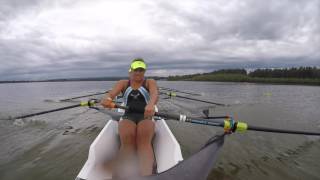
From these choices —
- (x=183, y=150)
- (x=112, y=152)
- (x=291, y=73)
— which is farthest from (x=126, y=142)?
(x=291, y=73)

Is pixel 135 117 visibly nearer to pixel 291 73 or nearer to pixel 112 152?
→ pixel 112 152

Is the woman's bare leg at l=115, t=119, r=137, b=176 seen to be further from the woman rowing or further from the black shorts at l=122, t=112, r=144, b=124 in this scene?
the black shorts at l=122, t=112, r=144, b=124

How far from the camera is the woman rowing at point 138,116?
15.5 feet

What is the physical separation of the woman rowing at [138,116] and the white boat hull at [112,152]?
1.52 feet

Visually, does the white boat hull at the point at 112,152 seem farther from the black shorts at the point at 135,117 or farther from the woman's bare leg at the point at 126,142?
the black shorts at the point at 135,117

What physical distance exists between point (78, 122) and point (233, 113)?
28.5 ft

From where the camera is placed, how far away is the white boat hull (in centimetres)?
436

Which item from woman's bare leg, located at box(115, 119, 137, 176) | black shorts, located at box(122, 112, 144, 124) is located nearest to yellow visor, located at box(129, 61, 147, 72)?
black shorts, located at box(122, 112, 144, 124)

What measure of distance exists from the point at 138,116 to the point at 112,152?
3.37 ft

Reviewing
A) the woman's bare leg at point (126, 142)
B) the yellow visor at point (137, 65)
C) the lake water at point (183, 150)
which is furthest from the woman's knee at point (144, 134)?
the lake water at point (183, 150)

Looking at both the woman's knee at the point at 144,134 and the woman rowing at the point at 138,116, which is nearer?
the woman rowing at the point at 138,116

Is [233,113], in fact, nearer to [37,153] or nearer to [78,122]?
[78,122]

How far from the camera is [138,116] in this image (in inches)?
214

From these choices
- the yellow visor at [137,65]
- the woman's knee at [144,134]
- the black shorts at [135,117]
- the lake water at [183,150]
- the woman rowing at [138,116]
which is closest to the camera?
the woman rowing at [138,116]
